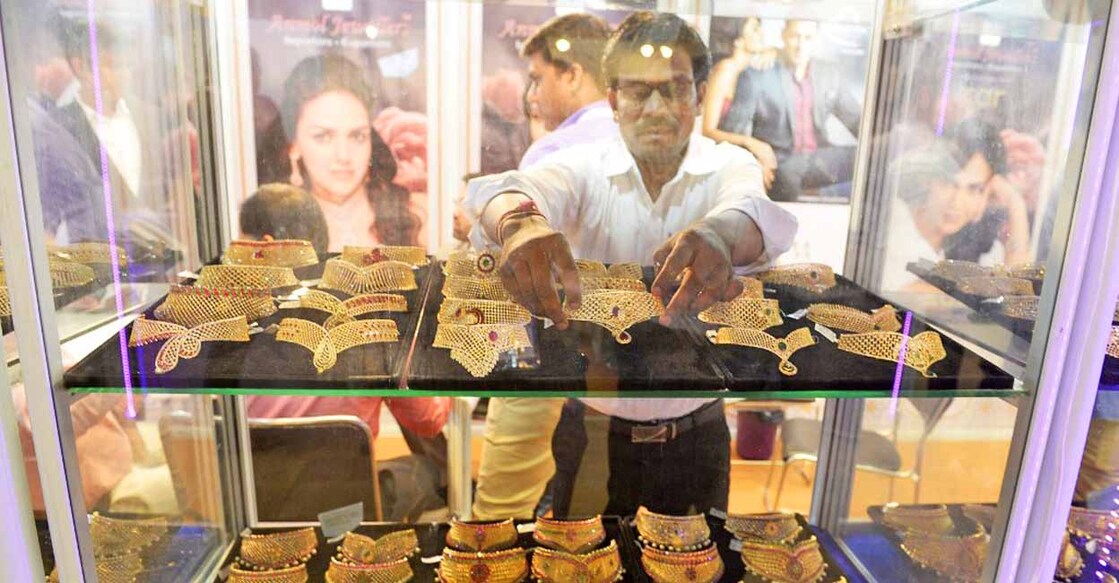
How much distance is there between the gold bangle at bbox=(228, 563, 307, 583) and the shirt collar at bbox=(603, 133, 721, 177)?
0.66 metres

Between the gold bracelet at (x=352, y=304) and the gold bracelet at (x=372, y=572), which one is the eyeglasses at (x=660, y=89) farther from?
the gold bracelet at (x=372, y=572)

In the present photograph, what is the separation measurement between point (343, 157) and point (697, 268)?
1.48ft

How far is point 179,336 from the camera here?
810mm

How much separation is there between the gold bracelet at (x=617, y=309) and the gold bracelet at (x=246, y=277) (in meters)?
0.35

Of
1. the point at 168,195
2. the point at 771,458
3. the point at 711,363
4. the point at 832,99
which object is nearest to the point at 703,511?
the point at 771,458

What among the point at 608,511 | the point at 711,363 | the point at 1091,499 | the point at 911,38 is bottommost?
the point at 608,511

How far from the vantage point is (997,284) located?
961 millimetres

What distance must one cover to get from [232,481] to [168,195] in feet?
1.56

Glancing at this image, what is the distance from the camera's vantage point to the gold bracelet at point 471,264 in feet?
3.06

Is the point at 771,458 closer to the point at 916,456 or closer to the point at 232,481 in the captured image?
the point at 916,456

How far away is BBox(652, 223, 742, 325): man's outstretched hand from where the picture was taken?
94 centimetres

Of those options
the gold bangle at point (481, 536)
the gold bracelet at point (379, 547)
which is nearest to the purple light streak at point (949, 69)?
Answer: the gold bangle at point (481, 536)

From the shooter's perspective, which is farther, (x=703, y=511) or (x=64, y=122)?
(x=703, y=511)

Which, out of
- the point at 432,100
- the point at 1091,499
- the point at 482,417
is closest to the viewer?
the point at 432,100
